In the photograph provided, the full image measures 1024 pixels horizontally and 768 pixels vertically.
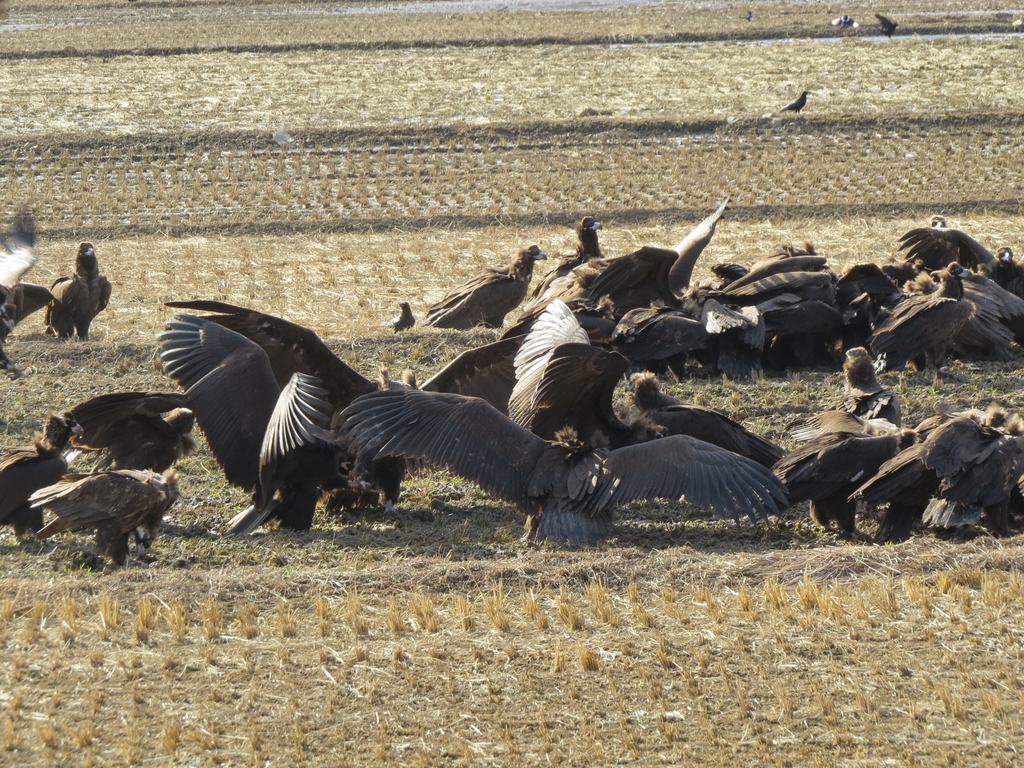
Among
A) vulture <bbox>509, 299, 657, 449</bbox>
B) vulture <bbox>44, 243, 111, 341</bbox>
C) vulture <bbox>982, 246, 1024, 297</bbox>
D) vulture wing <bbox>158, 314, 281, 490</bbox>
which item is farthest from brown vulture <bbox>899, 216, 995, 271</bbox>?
vulture <bbox>44, 243, 111, 341</bbox>

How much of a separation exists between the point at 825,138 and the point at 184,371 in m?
20.6

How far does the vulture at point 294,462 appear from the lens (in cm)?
782

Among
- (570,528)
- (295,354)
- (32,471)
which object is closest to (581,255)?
(295,354)

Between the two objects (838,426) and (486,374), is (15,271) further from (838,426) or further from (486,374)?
(838,426)

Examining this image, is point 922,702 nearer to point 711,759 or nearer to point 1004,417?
point 711,759

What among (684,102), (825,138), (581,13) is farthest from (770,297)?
(581,13)

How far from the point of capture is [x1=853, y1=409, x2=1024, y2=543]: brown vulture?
784cm

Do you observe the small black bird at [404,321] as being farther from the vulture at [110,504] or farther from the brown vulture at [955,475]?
the brown vulture at [955,475]

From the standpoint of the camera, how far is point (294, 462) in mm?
8211

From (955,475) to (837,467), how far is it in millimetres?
738

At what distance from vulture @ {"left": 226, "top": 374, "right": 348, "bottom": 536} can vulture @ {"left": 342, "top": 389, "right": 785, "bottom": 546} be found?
0.27m

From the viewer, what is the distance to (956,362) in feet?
39.1

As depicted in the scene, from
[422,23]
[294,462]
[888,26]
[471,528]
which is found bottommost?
[471,528]

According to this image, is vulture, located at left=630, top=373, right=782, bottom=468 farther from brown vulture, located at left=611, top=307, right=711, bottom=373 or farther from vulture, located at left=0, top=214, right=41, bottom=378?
vulture, located at left=0, top=214, right=41, bottom=378
